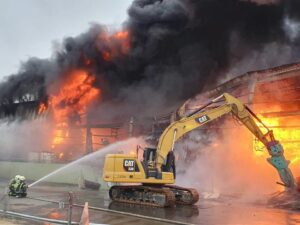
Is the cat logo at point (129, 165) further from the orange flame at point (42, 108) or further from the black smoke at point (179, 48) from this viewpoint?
the orange flame at point (42, 108)

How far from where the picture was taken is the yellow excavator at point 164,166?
12633 millimetres

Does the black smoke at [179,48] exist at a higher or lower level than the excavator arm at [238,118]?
higher

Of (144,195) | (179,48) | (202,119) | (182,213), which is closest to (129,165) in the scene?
(144,195)

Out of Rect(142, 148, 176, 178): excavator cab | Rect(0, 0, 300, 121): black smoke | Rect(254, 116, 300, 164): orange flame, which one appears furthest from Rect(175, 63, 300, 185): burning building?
Rect(142, 148, 176, 178): excavator cab

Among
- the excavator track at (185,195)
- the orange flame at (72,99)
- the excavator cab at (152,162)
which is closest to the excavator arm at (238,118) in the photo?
the excavator cab at (152,162)

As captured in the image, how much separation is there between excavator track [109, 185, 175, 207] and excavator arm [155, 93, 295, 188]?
75 cm

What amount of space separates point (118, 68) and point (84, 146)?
29.2 feet

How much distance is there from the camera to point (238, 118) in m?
13.4

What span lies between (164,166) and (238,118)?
302 cm

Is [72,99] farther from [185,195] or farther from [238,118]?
[238,118]

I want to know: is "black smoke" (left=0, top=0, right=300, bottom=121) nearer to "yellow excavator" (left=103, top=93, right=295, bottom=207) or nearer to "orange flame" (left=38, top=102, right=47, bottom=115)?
"orange flame" (left=38, top=102, right=47, bottom=115)

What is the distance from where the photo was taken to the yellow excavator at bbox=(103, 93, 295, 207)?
41.4 ft

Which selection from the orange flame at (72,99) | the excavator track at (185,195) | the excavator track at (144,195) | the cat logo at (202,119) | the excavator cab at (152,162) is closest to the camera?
the excavator track at (144,195)

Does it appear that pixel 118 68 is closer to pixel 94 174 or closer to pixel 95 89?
pixel 95 89
